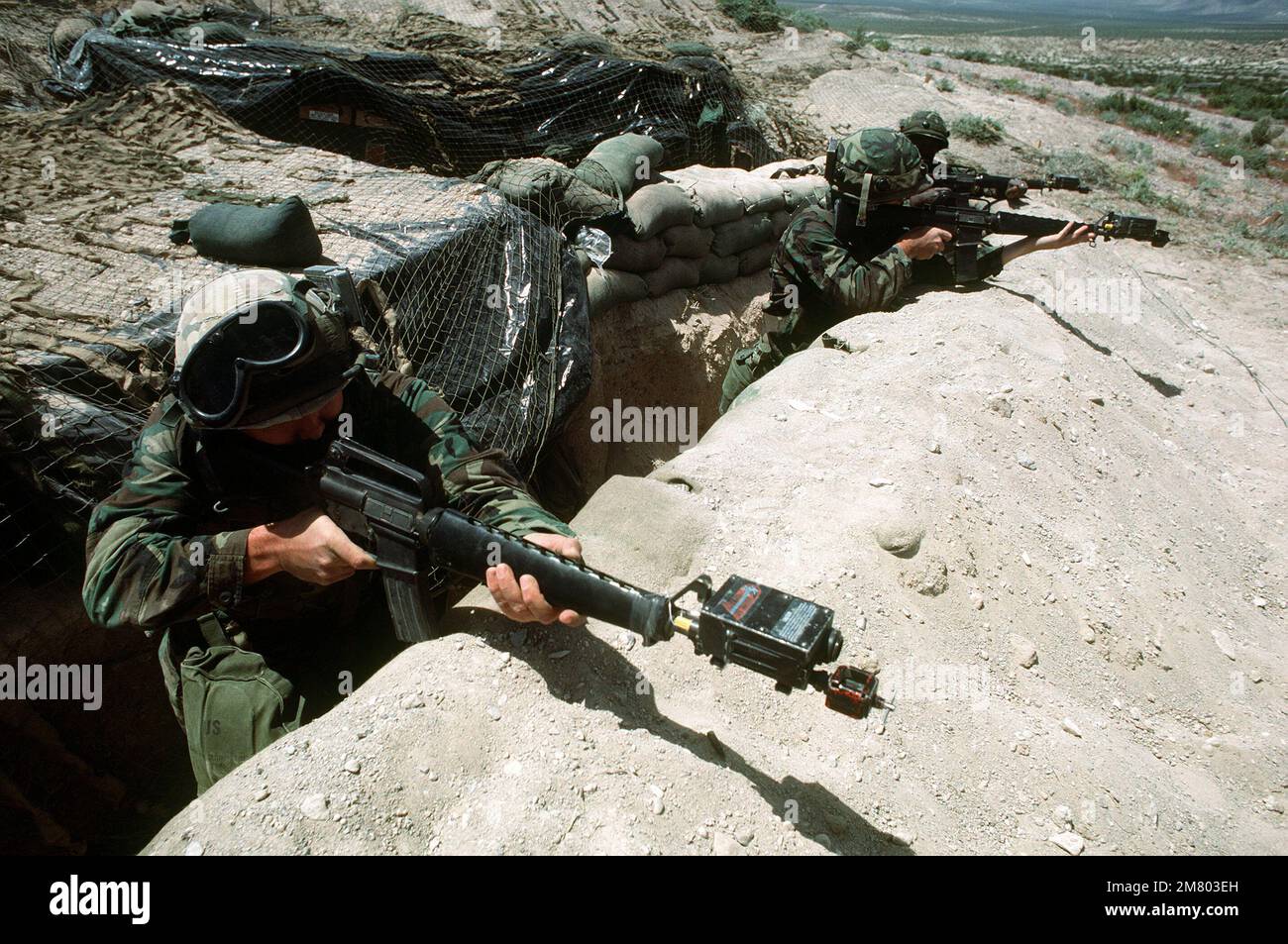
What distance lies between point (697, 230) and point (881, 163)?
1.71 meters

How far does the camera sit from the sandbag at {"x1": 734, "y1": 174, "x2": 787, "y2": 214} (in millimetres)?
6203

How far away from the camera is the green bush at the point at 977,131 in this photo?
10.5m

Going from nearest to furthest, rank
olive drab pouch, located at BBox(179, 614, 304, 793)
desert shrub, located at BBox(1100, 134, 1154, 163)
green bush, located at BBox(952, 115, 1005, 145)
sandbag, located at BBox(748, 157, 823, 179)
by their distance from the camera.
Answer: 1. olive drab pouch, located at BBox(179, 614, 304, 793)
2. sandbag, located at BBox(748, 157, 823, 179)
3. green bush, located at BBox(952, 115, 1005, 145)
4. desert shrub, located at BBox(1100, 134, 1154, 163)

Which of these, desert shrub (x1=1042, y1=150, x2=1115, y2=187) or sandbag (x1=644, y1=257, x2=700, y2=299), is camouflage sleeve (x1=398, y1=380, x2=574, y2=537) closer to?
sandbag (x1=644, y1=257, x2=700, y2=299)

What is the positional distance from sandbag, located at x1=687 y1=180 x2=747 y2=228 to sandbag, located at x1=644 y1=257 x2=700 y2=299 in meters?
0.34

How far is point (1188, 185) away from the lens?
34.5 ft

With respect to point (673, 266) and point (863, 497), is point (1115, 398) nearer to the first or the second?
point (863, 497)

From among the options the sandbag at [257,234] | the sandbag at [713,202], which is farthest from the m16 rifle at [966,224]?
the sandbag at [257,234]

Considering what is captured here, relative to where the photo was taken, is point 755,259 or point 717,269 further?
point 755,259

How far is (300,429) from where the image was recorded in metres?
2.02

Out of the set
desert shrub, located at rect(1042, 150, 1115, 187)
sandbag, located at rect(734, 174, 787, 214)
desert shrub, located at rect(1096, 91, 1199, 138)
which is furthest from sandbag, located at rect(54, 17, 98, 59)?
desert shrub, located at rect(1096, 91, 1199, 138)

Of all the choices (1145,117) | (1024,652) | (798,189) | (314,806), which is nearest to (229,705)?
(314,806)

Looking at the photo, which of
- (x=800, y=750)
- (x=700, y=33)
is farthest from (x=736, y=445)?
(x=700, y=33)

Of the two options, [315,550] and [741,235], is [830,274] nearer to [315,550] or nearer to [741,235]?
[741,235]
